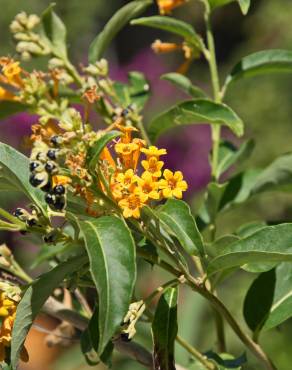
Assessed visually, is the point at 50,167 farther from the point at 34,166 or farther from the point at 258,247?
the point at 258,247

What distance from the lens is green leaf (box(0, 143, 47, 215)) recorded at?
862 millimetres

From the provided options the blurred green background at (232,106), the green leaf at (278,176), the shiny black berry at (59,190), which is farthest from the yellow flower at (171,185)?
the blurred green background at (232,106)

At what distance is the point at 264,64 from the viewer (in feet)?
3.98

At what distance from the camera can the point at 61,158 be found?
0.84 m

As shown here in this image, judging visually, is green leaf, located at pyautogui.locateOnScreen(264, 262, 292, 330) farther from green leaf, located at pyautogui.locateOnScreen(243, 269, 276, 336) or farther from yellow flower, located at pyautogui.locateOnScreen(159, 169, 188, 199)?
yellow flower, located at pyautogui.locateOnScreen(159, 169, 188, 199)

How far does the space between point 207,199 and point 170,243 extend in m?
0.34

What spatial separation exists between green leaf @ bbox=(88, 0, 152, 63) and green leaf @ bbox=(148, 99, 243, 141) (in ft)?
0.69

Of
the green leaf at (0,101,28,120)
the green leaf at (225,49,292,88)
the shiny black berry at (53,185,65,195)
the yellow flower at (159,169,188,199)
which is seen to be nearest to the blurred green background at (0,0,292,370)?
the green leaf at (0,101,28,120)


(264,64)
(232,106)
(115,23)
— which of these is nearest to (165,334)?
(264,64)

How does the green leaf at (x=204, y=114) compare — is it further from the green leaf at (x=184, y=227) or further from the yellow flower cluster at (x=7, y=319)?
the yellow flower cluster at (x=7, y=319)

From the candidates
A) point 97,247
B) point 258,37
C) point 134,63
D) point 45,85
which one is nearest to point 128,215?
point 97,247

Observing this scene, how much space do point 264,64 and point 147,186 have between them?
45 cm

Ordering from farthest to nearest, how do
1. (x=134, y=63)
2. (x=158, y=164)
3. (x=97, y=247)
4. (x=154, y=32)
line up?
(x=154, y=32)
(x=134, y=63)
(x=158, y=164)
(x=97, y=247)

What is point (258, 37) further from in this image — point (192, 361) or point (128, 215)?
point (128, 215)
